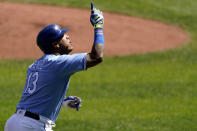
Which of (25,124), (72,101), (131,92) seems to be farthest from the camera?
(131,92)

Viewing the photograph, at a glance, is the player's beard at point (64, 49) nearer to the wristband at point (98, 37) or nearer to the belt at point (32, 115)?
the wristband at point (98, 37)

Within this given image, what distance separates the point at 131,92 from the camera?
46.3 feet

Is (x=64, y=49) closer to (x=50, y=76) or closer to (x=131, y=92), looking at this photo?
(x=50, y=76)

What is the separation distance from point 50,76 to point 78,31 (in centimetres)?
1831

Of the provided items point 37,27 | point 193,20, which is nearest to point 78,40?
point 37,27

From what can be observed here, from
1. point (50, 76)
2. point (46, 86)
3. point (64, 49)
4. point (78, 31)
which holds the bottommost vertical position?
point (78, 31)

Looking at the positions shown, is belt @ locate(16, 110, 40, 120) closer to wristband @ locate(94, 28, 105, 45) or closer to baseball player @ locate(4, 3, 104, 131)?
baseball player @ locate(4, 3, 104, 131)

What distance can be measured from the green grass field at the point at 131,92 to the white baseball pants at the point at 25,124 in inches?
163

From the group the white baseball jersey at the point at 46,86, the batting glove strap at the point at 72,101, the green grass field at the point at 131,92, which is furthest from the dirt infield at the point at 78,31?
the white baseball jersey at the point at 46,86

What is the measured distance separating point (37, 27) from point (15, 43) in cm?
204

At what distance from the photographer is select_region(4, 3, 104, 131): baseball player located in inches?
219

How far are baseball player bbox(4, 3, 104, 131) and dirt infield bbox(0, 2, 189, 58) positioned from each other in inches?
572

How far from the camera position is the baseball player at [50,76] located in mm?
5551

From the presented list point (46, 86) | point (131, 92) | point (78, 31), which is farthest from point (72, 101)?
point (78, 31)
